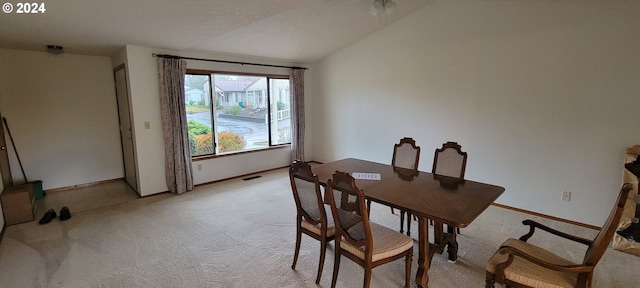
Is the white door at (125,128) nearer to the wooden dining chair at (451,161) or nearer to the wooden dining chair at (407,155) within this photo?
the wooden dining chair at (407,155)

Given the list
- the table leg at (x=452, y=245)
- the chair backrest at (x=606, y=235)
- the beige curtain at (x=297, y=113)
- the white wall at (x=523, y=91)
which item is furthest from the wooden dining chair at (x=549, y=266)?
the beige curtain at (x=297, y=113)

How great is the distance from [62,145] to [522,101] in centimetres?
652

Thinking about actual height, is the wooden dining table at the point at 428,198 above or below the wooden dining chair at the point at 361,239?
above

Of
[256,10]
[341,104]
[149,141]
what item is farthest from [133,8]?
[341,104]

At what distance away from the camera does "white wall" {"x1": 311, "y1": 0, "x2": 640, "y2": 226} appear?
118 inches

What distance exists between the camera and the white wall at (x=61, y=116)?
4.05m

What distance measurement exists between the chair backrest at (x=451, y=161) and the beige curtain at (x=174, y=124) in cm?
355

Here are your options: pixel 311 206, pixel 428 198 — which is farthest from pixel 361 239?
pixel 428 198

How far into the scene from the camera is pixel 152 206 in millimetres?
3900

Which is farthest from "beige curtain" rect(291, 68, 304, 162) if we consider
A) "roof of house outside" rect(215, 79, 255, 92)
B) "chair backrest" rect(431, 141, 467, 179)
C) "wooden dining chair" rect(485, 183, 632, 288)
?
"wooden dining chair" rect(485, 183, 632, 288)

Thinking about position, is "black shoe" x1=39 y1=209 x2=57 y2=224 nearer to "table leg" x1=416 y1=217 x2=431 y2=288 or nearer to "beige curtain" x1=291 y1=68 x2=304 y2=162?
"beige curtain" x1=291 y1=68 x2=304 y2=162

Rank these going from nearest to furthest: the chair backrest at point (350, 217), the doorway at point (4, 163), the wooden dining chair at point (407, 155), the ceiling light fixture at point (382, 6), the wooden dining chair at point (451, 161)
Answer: the chair backrest at point (350, 217) → the wooden dining chair at point (451, 161) → the wooden dining chair at point (407, 155) → the ceiling light fixture at point (382, 6) → the doorway at point (4, 163)

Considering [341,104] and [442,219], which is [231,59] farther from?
[442,219]

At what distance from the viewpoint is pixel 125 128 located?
456 centimetres
